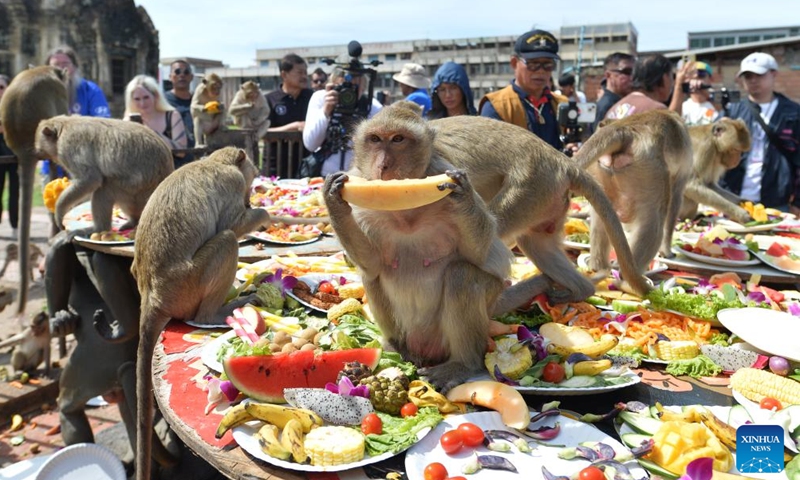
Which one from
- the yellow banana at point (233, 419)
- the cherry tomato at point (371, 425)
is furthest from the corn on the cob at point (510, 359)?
the yellow banana at point (233, 419)

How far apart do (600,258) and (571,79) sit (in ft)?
25.7

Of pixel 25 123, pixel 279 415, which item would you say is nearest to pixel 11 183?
pixel 25 123

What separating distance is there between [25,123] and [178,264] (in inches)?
160

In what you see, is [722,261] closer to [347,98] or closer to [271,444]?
[271,444]

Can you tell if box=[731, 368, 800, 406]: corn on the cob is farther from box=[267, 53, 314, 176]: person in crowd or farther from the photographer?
box=[267, 53, 314, 176]: person in crowd

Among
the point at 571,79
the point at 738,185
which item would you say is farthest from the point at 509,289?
the point at 571,79

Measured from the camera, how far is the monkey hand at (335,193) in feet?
7.11

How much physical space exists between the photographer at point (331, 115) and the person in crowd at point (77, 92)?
256 cm

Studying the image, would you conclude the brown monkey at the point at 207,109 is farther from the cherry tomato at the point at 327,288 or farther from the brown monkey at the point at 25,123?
the cherry tomato at the point at 327,288

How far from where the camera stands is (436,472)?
5.46 ft

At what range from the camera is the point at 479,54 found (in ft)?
109

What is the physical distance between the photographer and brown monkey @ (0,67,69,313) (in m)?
2.71

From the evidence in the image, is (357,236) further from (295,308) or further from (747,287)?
(747,287)

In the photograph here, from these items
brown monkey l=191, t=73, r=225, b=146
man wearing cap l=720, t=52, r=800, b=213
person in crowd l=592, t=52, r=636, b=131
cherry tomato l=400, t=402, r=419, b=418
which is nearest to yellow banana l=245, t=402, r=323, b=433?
cherry tomato l=400, t=402, r=419, b=418
